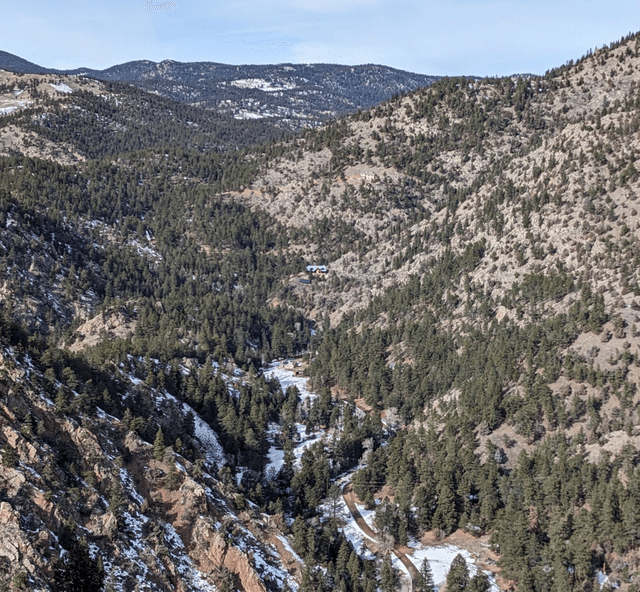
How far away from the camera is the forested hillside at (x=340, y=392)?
73000 mm

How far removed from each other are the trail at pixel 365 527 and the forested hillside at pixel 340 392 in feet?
2.80

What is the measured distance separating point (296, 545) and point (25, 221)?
117 m

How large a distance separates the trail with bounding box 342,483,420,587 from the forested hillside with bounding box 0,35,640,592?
0.85 m

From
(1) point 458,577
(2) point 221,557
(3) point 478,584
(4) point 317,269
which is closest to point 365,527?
(1) point 458,577

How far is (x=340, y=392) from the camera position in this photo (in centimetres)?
13938

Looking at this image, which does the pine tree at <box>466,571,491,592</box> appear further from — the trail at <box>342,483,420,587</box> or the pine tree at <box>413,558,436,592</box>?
the trail at <box>342,483,420,587</box>

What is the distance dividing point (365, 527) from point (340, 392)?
4878cm

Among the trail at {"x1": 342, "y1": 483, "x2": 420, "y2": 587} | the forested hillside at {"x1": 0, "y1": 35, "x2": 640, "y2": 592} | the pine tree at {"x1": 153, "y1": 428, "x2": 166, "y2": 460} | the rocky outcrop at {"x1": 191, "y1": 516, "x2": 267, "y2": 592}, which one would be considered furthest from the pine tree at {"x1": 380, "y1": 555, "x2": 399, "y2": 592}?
the pine tree at {"x1": 153, "y1": 428, "x2": 166, "y2": 460}

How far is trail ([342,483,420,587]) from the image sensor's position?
8241cm

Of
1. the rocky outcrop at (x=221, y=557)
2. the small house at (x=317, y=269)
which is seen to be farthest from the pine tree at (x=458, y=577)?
the small house at (x=317, y=269)

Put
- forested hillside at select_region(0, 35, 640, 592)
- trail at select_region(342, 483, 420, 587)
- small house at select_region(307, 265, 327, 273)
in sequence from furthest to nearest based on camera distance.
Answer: small house at select_region(307, 265, 327, 273)
trail at select_region(342, 483, 420, 587)
forested hillside at select_region(0, 35, 640, 592)

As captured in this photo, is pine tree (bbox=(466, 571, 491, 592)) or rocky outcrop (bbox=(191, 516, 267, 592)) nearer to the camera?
rocky outcrop (bbox=(191, 516, 267, 592))

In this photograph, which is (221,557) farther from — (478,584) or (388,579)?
(478,584)

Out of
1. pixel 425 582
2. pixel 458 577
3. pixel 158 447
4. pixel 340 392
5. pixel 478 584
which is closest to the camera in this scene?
pixel 478 584
